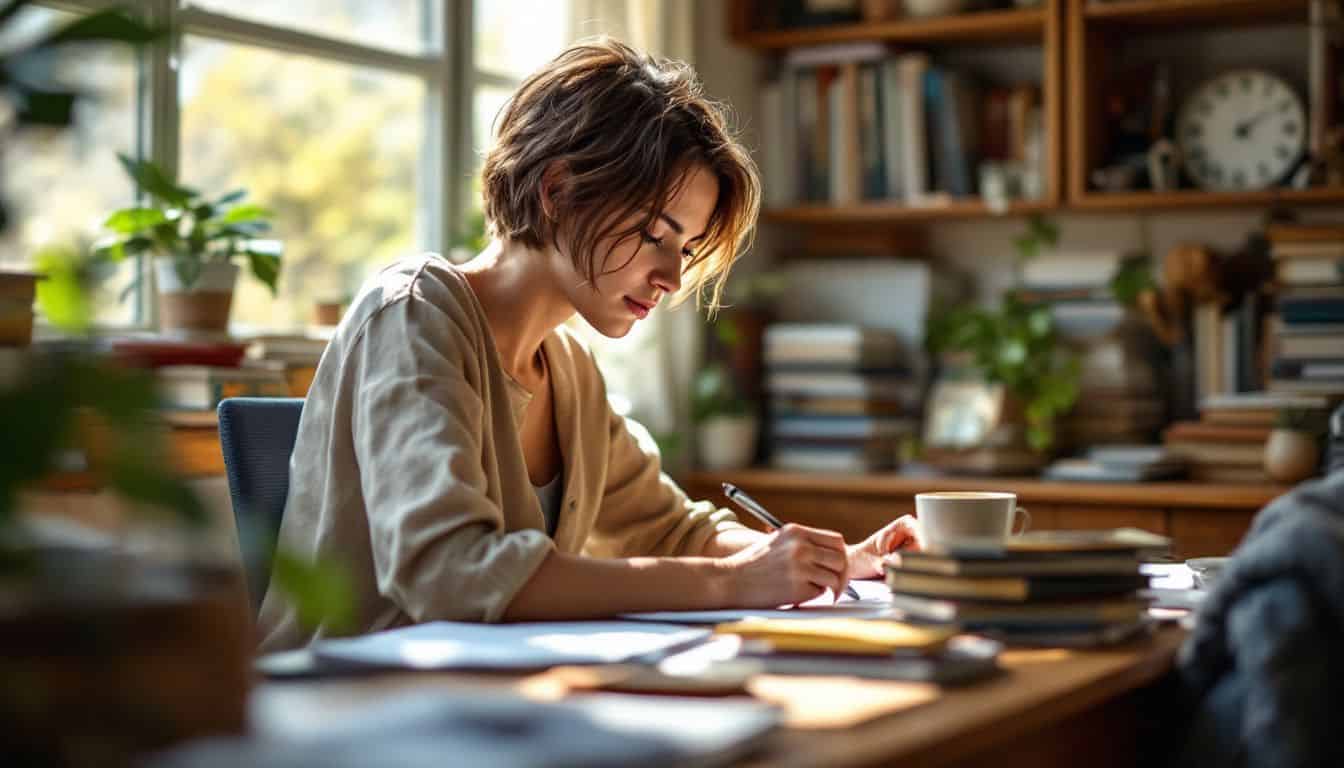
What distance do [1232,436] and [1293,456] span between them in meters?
0.16

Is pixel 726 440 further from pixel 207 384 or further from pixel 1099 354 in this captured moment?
pixel 207 384

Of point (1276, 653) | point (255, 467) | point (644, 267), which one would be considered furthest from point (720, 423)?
point (1276, 653)

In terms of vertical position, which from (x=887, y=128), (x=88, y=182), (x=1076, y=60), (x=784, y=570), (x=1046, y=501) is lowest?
(x=1046, y=501)

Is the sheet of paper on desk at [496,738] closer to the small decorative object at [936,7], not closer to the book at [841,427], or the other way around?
the book at [841,427]

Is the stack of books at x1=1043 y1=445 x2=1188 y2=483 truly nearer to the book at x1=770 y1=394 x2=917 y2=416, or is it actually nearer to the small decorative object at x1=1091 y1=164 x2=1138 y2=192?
the book at x1=770 y1=394 x2=917 y2=416

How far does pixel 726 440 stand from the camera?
3688 mm

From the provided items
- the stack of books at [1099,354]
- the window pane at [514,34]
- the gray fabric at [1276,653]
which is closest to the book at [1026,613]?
the gray fabric at [1276,653]

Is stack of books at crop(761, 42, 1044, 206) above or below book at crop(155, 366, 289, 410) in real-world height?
above

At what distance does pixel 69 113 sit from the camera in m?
0.79

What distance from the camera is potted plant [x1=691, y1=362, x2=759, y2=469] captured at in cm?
368

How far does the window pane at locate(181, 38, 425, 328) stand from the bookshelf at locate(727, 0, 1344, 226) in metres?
1.04

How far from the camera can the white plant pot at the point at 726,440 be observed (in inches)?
145

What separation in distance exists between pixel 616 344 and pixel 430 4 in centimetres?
83

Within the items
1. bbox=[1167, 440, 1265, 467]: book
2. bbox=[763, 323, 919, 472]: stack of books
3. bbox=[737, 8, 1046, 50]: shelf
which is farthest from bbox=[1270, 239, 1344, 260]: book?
bbox=[763, 323, 919, 472]: stack of books
